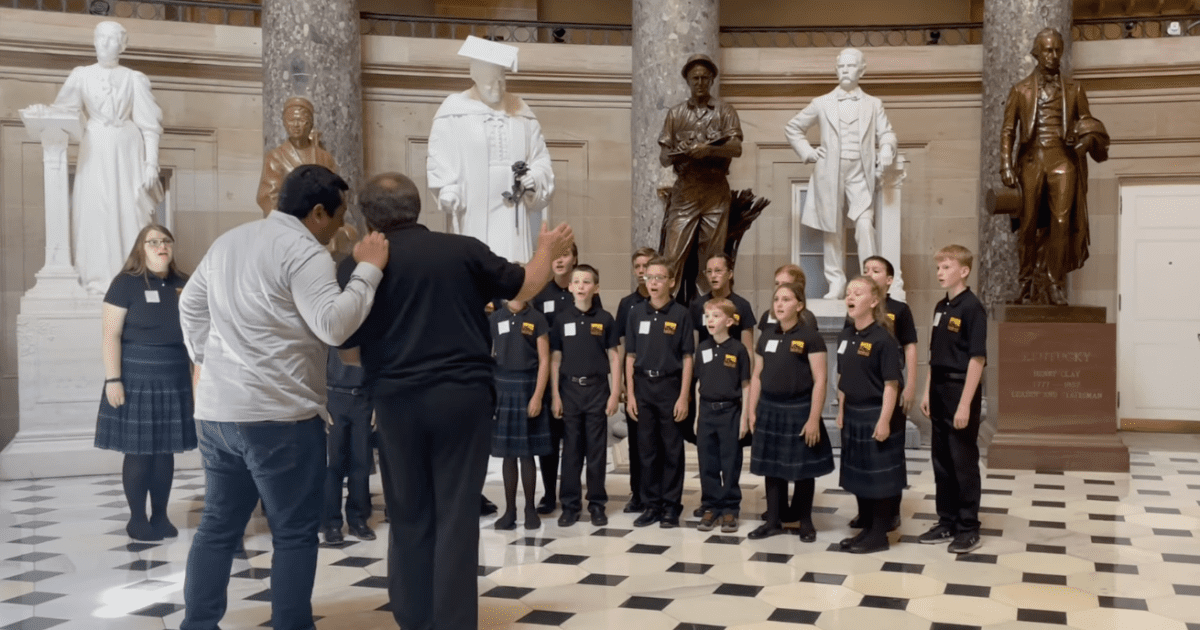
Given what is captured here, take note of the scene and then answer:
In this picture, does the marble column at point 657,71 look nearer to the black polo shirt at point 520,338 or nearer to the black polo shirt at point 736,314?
the black polo shirt at point 736,314

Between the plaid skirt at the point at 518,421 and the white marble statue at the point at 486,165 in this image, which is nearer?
the plaid skirt at the point at 518,421

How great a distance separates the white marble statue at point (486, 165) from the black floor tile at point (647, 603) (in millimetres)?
3569

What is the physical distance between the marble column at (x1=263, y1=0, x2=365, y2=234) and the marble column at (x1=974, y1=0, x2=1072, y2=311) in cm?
571

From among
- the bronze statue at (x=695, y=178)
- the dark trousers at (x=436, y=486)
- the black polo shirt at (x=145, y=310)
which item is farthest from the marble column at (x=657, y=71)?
the dark trousers at (x=436, y=486)

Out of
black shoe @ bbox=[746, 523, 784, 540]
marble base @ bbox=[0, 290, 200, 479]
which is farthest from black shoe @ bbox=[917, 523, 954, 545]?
marble base @ bbox=[0, 290, 200, 479]

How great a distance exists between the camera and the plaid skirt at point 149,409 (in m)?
5.69

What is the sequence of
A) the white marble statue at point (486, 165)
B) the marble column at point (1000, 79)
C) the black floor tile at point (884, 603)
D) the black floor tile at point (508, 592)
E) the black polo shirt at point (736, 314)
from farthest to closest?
the marble column at point (1000, 79), the white marble statue at point (486, 165), the black polo shirt at point (736, 314), the black floor tile at point (508, 592), the black floor tile at point (884, 603)

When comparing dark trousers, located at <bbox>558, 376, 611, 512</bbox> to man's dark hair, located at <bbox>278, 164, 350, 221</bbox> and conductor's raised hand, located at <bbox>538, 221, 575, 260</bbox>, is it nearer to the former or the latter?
conductor's raised hand, located at <bbox>538, 221, 575, 260</bbox>

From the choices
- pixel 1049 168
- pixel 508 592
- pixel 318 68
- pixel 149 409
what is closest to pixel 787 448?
pixel 508 592

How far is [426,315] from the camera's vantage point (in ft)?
11.6

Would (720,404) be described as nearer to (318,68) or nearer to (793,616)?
(793,616)

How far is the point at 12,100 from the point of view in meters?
9.78

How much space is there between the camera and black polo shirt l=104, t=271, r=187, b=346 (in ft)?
18.8

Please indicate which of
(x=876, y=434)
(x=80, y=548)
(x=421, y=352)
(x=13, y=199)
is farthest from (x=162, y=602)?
(x=13, y=199)
